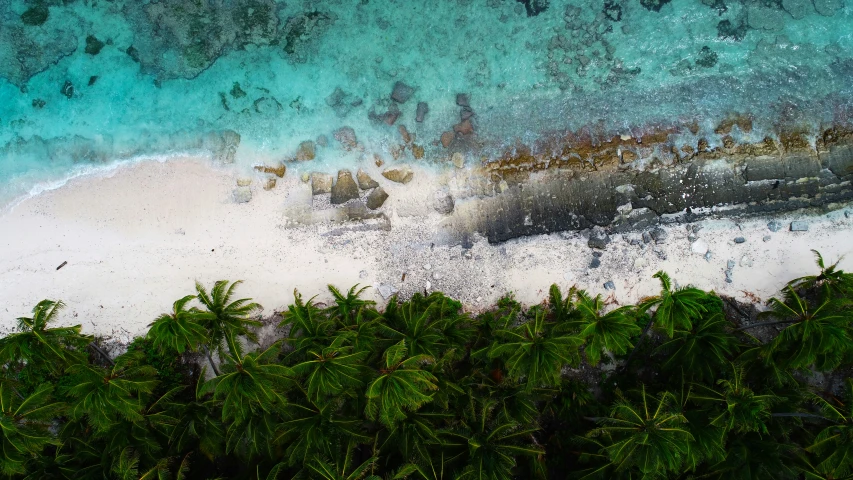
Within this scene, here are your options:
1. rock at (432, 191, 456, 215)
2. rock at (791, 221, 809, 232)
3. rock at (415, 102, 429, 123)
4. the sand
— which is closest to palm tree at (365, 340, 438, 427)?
the sand

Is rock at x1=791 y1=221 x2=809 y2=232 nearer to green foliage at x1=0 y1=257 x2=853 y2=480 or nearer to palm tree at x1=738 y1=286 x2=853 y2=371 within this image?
green foliage at x1=0 y1=257 x2=853 y2=480

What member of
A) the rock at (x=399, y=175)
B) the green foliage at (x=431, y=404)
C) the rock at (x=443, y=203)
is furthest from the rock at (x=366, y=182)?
the green foliage at (x=431, y=404)

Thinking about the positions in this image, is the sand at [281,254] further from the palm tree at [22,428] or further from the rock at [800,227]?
the palm tree at [22,428]

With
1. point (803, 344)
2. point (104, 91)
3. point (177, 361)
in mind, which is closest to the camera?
point (803, 344)

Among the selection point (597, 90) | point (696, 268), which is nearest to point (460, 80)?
point (597, 90)

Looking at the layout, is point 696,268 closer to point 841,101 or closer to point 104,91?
point 841,101

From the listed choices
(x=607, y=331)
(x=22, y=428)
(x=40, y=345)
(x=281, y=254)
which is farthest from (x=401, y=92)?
(x=22, y=428)

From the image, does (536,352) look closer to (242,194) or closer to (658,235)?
(658,235)
